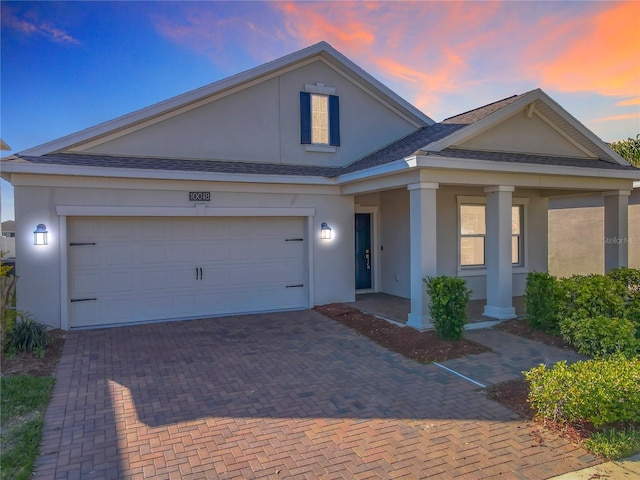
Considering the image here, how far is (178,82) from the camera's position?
14.9 meters

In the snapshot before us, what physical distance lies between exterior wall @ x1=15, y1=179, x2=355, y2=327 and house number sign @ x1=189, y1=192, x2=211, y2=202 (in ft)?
0.30

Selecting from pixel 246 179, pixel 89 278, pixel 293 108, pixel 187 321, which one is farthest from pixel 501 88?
pixel 89 278

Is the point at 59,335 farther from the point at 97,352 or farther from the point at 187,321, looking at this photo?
the point at 187,321

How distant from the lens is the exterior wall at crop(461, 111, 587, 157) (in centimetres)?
930

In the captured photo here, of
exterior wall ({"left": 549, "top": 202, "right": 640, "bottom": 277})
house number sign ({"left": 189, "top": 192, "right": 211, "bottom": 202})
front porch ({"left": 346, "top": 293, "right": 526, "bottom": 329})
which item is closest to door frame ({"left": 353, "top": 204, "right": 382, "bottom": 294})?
front porch ({"left": 346, "top": 293, "right": 526, "bottom": 329})

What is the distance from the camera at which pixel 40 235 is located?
8039mm

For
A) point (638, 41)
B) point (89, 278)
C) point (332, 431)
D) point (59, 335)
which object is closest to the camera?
point (332, 431)

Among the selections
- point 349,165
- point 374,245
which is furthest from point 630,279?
point 349,165

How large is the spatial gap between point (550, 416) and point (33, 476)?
16.1ft

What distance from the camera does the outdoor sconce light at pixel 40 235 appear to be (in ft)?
26.3

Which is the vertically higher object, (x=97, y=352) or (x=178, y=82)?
(x=178, y=82)

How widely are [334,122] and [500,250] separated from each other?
5.32 m

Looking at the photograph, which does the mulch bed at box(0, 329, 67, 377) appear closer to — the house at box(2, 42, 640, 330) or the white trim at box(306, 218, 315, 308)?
the house at box(2, 42, 640, 330)

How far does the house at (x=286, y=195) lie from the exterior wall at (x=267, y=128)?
4 cm
